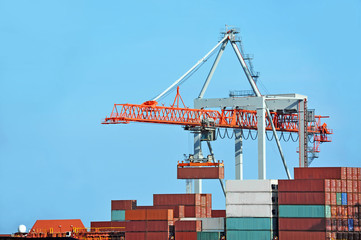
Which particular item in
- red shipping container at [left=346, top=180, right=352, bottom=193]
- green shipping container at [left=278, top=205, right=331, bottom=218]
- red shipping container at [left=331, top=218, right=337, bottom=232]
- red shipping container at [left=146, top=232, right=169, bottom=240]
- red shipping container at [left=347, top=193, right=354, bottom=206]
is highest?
red shipping container at [left=346, top=180, right=352, bottom=193]

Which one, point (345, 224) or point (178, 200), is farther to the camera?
point (178, 200)

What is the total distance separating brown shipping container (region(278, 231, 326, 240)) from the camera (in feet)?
318

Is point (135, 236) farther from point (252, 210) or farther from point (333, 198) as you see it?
point (333, 198)

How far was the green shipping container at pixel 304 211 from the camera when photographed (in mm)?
97375

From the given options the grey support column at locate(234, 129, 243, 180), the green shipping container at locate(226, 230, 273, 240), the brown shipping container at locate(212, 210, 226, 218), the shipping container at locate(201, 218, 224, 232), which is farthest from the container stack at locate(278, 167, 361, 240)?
the grey support column at locate(234, 129, 243, 180)

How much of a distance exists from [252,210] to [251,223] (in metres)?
1.40

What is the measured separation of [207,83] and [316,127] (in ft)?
61.8

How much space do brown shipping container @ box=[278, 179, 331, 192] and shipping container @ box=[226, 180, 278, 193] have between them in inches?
90.8

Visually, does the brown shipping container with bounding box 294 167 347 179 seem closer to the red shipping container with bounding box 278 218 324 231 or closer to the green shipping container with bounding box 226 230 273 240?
the red shipping container with bounding box 278 218 324 231

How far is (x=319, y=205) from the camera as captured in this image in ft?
320

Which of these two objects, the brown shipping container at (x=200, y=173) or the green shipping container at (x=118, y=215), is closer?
the brown shipping container at (x=200, y=173)

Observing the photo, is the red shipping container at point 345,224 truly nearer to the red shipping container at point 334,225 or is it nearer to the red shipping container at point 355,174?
the red shipping container at point 334,225

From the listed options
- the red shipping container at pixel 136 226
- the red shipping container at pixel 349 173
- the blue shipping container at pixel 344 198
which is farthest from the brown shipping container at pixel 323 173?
the red shipping container at pixel 136 226

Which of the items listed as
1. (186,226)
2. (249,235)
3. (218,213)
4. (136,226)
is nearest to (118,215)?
(136,226)
